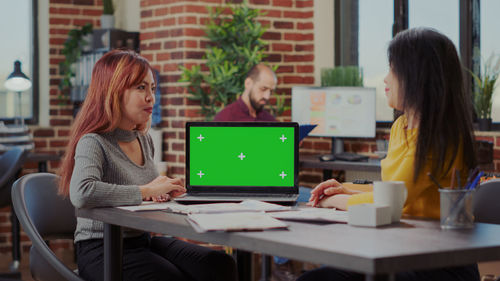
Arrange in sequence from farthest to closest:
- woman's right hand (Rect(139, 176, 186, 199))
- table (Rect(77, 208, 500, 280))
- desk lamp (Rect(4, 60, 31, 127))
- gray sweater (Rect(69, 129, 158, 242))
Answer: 1. desk lamp (Rect(4, 60, 31, 127))
2. woman's right hand (Rect(139, 176, 186, 199))
3. gray sweater (Rect(69, 129, 158, 242))
4. table (Rect(77, 208, 500, 280))

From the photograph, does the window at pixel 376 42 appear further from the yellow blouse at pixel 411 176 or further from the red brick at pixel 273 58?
the yellow blouse at pixel 411 176

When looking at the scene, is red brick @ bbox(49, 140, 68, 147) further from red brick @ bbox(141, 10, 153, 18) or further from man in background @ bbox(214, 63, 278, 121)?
man in background @ bbox(214, 63, 278, 121)

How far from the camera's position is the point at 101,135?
2.44 meters

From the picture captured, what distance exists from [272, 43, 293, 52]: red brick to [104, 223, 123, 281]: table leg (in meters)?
3.36

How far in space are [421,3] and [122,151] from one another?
315cm

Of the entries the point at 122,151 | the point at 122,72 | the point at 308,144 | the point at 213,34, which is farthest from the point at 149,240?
the point at 308,144

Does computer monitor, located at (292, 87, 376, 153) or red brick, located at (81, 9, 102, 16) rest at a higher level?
red brick, located at (81, 9, 102, 16)

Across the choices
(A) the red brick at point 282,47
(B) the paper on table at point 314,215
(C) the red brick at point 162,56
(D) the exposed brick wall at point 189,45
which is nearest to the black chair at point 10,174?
(D) the exposed brick wall at point 189,45

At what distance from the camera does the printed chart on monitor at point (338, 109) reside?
488cm

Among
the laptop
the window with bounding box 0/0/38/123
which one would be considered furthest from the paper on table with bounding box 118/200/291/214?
the window with bounding box 0/0/38/123

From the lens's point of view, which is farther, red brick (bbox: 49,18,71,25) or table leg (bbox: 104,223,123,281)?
red brick (bbox: 49,18,71,25)

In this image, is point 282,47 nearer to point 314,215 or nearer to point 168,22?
point 168,22

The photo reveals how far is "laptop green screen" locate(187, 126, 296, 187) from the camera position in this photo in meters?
2.46

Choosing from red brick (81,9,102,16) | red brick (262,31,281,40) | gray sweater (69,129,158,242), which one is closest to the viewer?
gray sweater (69,129,158,242)
